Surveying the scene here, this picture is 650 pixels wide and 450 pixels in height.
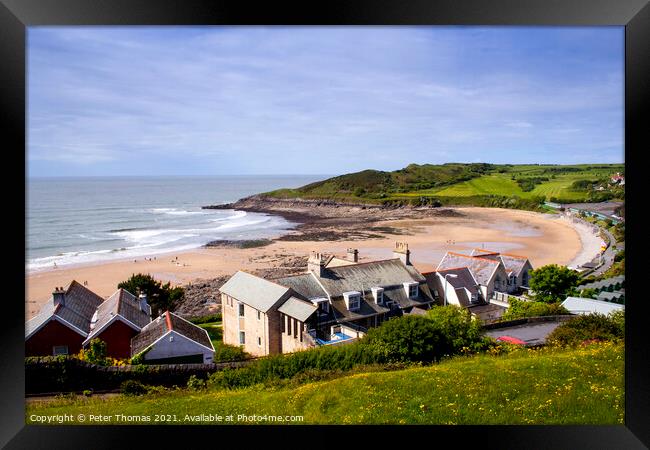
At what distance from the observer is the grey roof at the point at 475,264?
441cm

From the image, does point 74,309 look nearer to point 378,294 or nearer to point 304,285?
point 304,285

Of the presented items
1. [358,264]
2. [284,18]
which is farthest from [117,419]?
[284,18]

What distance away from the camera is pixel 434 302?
15.1 feet

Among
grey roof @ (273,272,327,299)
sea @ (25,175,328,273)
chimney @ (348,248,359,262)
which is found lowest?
grey roof @ (273,272,327,299)

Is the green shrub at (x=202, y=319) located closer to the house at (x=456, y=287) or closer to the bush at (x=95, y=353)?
the bush at (x=95, y=353)

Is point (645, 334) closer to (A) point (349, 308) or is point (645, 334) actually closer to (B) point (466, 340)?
(B) point (466, 340)

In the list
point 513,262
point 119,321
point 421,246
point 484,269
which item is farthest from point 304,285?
point 513,262

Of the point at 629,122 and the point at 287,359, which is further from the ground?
the point at 629,122

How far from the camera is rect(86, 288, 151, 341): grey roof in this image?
3988mm

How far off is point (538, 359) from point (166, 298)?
3.86 m

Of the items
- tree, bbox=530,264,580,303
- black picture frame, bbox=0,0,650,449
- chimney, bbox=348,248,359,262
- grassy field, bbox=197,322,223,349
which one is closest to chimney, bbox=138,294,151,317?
grassy field, bbox=197,322,223,349

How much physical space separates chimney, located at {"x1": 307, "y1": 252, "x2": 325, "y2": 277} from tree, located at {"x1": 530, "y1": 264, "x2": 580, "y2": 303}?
234 centimetres

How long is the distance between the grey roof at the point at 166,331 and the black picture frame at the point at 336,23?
2.62 ft

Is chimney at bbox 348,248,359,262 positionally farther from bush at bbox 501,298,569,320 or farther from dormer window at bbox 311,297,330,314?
bush at bbox 501,298,569,320
